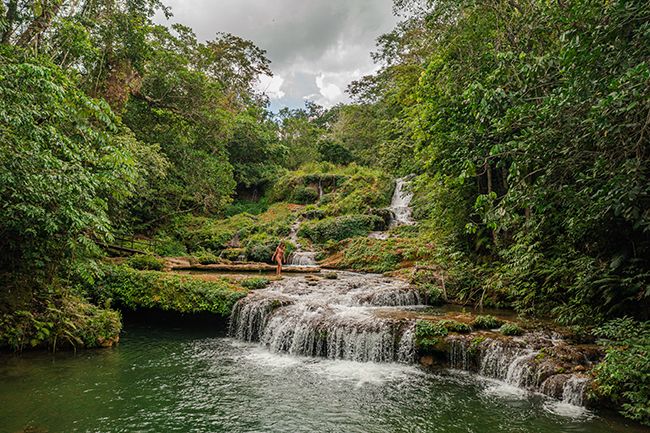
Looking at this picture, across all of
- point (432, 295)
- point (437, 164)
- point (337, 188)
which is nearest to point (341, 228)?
point (337, 188)

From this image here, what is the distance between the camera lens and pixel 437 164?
11555mm

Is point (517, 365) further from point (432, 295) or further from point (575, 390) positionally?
point (432, 295)

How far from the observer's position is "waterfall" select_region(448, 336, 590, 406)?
659 cm

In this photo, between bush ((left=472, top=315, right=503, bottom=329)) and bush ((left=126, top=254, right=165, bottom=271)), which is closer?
bush ((left=472, top=315, right=503, bottom=329))

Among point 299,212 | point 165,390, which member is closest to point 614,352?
point 165,390

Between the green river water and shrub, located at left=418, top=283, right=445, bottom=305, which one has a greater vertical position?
shrub, located at left=418, top=283, right=445, bottom=305

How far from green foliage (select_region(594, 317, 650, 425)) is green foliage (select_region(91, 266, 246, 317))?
28.6ft

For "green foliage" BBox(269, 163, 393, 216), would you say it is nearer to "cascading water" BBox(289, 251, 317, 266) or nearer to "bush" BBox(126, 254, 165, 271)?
"cascading water" BBox(289, 251, 317, 266)

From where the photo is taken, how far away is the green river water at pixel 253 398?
233 inches

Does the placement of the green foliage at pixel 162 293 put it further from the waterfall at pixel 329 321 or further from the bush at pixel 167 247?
the bush at pixel 167 247

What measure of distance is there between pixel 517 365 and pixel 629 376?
1.88 meters

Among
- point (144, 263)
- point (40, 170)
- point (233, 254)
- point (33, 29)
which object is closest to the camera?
point (40, 170)

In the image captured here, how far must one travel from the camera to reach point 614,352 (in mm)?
6219

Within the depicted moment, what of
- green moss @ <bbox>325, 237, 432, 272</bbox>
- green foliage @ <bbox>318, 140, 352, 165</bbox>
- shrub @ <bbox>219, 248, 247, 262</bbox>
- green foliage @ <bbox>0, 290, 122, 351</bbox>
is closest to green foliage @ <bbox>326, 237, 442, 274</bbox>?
green moss @ <bbox>325, 237, 432, 272</bbox>
